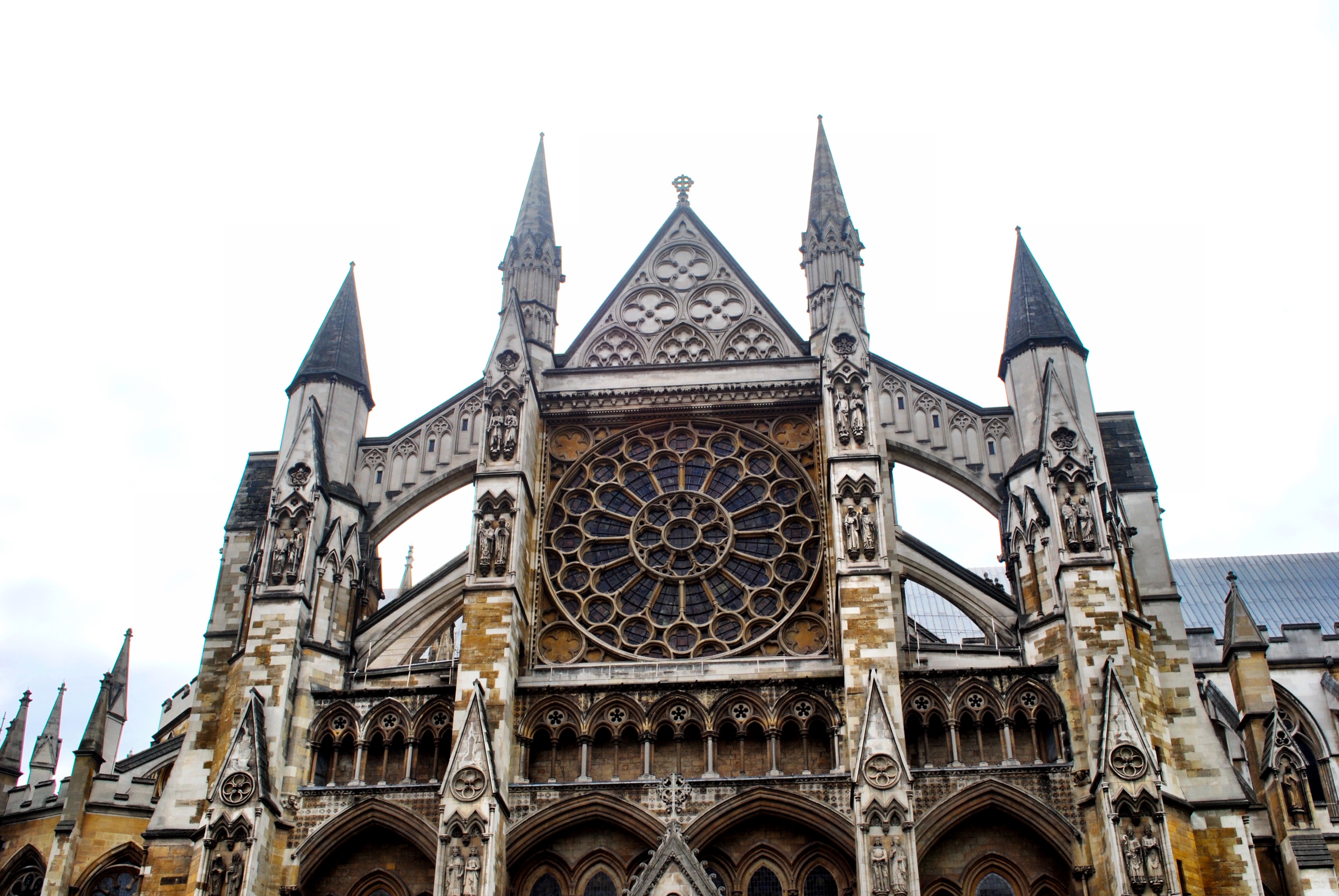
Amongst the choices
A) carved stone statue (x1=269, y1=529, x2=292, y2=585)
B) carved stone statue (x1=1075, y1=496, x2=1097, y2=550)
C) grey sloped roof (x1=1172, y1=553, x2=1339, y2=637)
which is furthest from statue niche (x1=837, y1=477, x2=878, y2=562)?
grey sloped roof (x1=1172, y1=553, x2=1339, y2=637)

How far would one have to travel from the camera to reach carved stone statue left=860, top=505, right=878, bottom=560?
1927cm

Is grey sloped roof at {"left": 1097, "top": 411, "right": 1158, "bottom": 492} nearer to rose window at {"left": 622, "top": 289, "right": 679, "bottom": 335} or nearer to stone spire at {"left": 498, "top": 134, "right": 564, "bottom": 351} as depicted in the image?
rose window at {"left": 622, "top": 289, "right": 679, "bottom": 335}

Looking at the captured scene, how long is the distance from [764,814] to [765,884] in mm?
1059

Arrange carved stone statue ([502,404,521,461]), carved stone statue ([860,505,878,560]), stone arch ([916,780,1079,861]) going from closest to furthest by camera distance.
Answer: stone arch ([916,780,1079,861]) → carved stone statue ([860,505,878,560]) → carved stone statue ([502,404,521,461])

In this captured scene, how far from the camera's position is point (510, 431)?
21312 millimetres

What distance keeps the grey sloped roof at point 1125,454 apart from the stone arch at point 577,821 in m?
10.2

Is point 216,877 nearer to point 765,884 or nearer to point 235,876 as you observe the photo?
point 235,876

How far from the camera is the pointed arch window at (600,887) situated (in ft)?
59.7

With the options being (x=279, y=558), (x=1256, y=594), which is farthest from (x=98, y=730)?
(x=1256, y=594)

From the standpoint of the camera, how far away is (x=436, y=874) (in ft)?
54.9

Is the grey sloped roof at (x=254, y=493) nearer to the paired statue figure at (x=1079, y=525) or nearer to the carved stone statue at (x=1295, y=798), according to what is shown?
the paired statue figure at (x=1079, y=525)

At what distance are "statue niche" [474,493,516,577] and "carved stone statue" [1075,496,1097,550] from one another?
9353 mm

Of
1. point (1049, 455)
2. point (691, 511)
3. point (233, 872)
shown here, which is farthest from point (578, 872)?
point (1049, 455)

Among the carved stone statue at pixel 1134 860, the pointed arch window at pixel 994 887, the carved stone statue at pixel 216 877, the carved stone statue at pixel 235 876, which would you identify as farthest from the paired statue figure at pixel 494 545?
the carved stone statue at pixel 1134 860
